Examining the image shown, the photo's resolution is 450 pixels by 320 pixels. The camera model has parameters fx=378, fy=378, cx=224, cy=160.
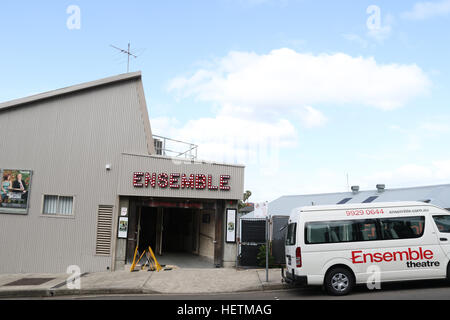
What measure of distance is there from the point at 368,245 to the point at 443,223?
221cm

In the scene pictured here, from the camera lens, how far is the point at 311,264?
9859 mm

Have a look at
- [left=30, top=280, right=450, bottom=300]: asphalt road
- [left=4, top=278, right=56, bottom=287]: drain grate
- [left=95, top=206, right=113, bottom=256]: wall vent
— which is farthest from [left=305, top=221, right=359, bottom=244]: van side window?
[left=4, top=278, right=56, bottom=287]: drain grate

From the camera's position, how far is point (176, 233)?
20641 millimetres

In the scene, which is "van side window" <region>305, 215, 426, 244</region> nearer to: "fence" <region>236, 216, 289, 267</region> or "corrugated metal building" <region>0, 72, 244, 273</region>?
"fence" <region>236, 216, 289, 267</region>

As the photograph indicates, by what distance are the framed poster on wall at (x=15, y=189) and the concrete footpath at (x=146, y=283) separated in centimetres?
267

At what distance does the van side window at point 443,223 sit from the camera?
10164 millimetres

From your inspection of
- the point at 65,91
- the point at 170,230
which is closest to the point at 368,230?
the point at 65,91

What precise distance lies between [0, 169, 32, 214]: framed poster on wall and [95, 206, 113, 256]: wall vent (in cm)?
293

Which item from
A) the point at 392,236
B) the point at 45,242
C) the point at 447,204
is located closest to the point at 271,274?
the point at 392,236

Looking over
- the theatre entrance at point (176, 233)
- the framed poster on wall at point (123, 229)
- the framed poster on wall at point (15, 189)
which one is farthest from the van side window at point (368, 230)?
the framed poster on wall at point (15, 189)

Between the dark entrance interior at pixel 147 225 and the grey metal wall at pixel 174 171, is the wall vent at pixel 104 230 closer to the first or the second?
the grey metal wall at pixel 174 171

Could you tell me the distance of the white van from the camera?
9.84 metres

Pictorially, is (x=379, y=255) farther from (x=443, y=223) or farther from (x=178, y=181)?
(x=178, y=181)
